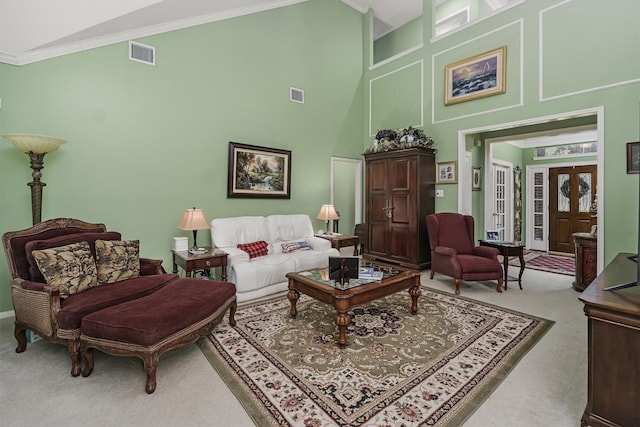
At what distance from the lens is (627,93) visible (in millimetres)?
3473

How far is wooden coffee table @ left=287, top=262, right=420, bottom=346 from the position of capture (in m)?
2.49

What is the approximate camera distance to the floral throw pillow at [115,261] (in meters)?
2.73

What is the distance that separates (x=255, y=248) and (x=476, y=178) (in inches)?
167

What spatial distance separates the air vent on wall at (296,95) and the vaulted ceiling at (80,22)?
1.63 metres

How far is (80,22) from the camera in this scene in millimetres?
3158

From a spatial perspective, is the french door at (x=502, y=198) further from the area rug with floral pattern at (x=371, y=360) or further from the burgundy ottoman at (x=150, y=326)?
the burgundy ottoman at (x=150, y=326)

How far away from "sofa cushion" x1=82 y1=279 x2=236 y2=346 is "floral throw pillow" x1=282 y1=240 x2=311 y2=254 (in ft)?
6.21

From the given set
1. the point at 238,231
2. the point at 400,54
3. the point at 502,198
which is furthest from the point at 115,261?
the point at 502,198

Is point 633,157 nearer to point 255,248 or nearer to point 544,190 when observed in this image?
point 544,190

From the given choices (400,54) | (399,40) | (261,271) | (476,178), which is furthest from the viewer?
(399,40)

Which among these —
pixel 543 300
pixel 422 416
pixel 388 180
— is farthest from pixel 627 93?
pixel 422 416

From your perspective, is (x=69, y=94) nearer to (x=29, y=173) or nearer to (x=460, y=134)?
(x=29, y=173)

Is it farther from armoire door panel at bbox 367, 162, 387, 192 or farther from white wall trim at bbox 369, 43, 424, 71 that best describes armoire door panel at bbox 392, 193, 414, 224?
white wall trim at bbox 369, 43, 424, 71

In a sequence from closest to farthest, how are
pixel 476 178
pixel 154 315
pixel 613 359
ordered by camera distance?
pixel 613 359 → pixel 154 315 → pixel 476 178
